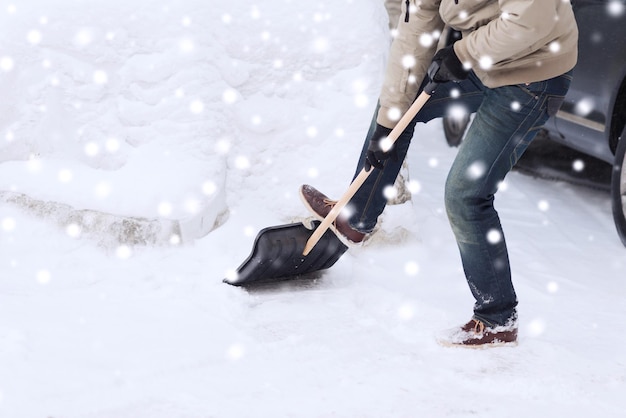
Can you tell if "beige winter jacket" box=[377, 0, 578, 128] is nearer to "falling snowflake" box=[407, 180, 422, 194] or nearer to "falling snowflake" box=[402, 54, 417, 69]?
"falling snowflake" box=[402, 54, 417, 69]

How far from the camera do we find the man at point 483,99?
2586mm

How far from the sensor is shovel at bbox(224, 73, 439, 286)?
327 cm

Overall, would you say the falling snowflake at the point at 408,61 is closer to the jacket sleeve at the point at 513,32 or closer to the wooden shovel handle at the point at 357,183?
the wooden shovel handle at the point at 357,183

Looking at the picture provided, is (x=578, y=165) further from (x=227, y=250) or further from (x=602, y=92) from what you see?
(x=227, y=250)

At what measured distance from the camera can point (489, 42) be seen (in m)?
2.56

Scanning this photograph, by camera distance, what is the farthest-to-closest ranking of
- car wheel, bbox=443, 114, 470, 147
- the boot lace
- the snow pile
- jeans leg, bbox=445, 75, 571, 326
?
car wheel, bbox=443, 114, 470, 147
the snow pile
the boot lace
jeans leg, bbox=445, 75, 571, 326

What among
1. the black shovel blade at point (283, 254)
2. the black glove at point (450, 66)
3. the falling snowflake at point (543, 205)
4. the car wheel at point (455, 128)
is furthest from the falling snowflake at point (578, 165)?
the black glove at point (450, 66)

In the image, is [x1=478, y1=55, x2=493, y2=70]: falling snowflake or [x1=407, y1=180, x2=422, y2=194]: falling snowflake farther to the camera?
[x1=407, y1=180, x2=422, y2=194]: falling snowflake

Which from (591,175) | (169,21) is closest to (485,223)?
(169,21)

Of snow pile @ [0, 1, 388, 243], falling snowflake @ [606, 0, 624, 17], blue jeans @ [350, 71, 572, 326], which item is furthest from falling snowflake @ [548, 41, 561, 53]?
falling snowflake @ [606, 0, 624, 17]

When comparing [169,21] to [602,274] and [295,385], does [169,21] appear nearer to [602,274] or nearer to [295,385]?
→ [295,385]

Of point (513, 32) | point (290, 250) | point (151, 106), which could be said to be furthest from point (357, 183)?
point (151, 106)

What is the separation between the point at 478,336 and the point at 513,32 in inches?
45.6

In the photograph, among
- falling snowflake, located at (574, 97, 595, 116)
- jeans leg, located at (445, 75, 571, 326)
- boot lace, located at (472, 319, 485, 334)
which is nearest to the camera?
jeans leg, located at (445, 75, 571, 326)
